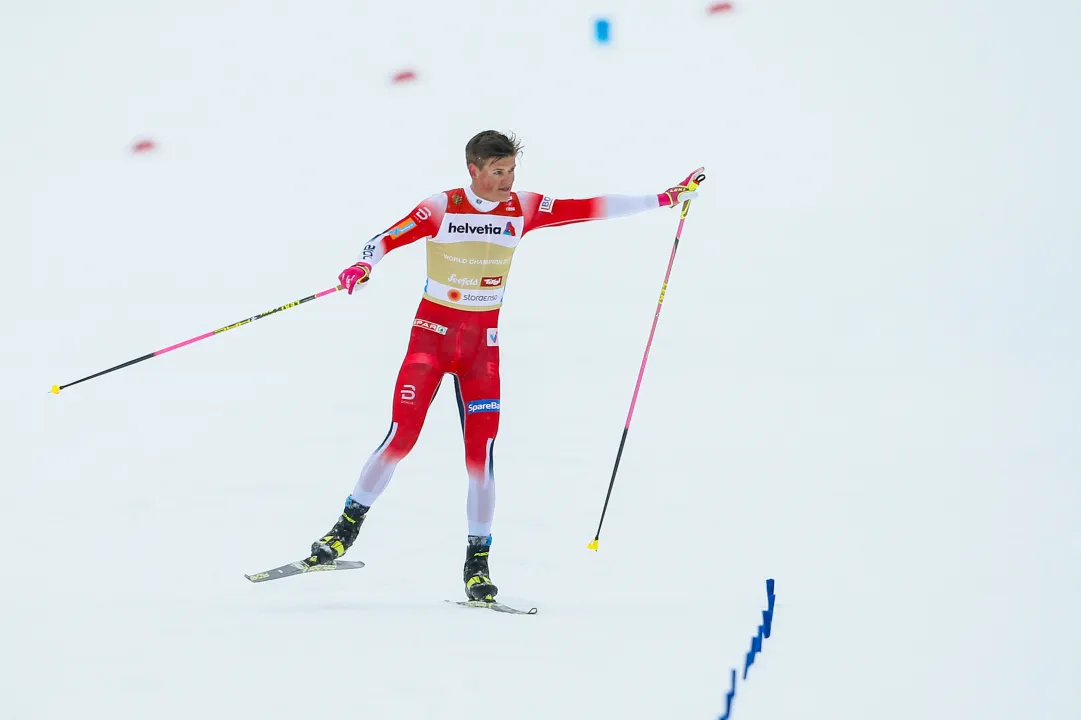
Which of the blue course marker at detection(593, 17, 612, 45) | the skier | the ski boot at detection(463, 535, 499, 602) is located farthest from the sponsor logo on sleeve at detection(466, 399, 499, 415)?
the blue course marker at detection(593, 17, 612, 45)

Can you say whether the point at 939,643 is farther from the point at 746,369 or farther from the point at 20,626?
the point at 746,369

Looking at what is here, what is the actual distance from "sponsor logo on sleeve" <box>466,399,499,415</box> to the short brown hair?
3.61 feet

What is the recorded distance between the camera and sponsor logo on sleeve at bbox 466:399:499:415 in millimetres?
5820

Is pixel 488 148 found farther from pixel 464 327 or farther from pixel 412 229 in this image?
pixel 464 327

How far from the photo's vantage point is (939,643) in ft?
16.8

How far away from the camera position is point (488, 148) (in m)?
5.64

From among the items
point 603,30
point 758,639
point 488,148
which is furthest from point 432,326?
point 603,30

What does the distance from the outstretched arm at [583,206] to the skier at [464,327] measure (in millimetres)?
16

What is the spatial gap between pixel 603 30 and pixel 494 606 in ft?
32.5

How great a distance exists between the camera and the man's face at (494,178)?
18.7 feet

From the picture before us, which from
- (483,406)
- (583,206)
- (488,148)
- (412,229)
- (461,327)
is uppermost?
(488,148)

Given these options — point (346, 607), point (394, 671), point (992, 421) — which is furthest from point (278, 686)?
point (992, 421)

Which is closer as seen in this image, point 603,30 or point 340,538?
point 340,538

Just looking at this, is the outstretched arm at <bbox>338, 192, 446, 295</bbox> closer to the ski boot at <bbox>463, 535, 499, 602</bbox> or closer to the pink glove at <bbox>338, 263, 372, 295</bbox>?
the pink glove at <bbox>338, 263, 372, 295</bbox>
